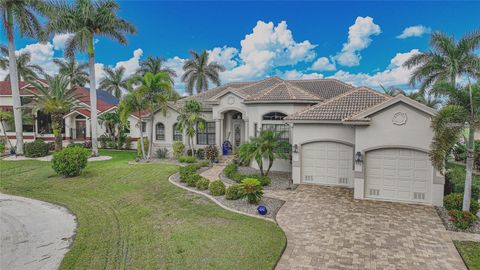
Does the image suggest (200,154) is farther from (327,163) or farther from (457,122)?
(457,122)

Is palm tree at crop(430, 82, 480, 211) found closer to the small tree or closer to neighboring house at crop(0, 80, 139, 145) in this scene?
the small tree

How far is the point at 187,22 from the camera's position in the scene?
2572 centimetres

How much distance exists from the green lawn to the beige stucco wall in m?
6.12

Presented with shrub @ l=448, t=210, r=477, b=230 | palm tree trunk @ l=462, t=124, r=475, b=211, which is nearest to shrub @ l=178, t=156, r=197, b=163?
shrub @ l=448, t=210, r=477, b=230

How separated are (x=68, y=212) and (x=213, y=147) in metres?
11.8

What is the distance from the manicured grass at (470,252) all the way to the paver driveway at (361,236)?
0.54 ft

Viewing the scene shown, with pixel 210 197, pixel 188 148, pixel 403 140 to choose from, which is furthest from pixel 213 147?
pixel 403 140

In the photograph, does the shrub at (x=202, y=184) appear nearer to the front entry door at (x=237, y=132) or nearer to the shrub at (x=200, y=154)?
the shrub at (x=200, y=154)

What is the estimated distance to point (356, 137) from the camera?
13.2 metres

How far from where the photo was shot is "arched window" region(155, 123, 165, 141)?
84.0ft

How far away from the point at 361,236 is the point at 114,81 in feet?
164

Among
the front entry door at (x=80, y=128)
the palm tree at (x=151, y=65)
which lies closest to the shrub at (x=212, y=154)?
the front entry door at (x=80, y=128)

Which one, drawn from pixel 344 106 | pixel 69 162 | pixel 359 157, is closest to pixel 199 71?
pixel 69 162

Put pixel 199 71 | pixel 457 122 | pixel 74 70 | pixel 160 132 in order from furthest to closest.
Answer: pixel 74 70, pixel 199 71, pixel 160 132, pixel 457 122
